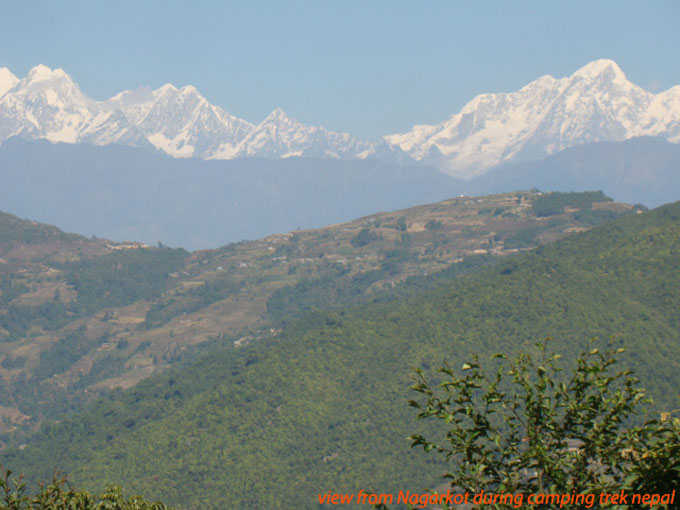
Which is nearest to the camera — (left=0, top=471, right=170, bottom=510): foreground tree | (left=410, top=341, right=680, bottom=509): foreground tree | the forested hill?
(left=410, top=341, right=680, bottom=509): foreground tree

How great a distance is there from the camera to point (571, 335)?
135375 mm

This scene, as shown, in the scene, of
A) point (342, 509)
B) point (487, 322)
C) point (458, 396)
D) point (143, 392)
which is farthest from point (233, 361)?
point (458, 396)

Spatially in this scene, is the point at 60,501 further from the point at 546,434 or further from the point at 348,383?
the point at 348,383

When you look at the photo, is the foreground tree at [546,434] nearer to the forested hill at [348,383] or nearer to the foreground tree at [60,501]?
the foreground tree at [60,501]

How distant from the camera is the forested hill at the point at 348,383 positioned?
4478 inches

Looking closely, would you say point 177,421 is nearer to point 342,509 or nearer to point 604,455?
point 342,509

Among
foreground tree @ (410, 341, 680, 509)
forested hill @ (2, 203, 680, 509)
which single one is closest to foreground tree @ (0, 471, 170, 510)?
foreground tree @ (410, 341, 680, 509)

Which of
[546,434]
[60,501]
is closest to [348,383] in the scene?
Answer: [60,501]

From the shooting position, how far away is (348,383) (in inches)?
5453

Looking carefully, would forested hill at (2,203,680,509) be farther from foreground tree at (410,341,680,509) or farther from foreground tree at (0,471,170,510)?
foreground tree at (410,341,680,509)

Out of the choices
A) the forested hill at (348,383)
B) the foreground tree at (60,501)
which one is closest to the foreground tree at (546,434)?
the foreground tree at (60,501)

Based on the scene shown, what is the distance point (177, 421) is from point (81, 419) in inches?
1252

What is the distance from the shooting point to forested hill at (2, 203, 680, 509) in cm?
11375

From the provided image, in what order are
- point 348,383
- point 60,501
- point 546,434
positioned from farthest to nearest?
point 348,383
point 60,501
point 546,434
